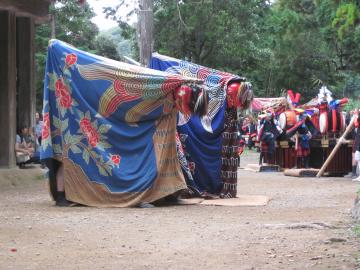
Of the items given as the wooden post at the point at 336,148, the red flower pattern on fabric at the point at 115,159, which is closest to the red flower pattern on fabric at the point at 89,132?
the red flower pattern on fabric at the point at 115,159

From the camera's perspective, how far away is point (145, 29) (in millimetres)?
17688

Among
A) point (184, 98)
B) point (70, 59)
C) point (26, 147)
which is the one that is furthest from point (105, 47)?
point (184, 98)

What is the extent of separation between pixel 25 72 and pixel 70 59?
18.7ft

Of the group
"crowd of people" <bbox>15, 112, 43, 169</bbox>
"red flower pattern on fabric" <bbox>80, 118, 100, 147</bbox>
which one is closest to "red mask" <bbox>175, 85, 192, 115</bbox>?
"red flower pattern on fabric" <bbox>80, 118, 100, 147</bbox>

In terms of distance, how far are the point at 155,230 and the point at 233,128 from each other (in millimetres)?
4561

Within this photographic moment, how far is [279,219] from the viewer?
10.4 metres

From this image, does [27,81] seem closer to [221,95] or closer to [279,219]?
[221,95]

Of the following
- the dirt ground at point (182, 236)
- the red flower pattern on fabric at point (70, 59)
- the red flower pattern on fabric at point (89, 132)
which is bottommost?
the dirt ground at point (182, 236)

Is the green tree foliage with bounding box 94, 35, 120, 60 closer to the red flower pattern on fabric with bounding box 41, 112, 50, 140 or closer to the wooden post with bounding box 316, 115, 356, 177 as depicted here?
the wooden post with bounding box 316, 115, 356, 177

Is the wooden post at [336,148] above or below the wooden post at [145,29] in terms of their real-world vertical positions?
below

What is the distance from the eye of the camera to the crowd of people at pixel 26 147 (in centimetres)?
1684

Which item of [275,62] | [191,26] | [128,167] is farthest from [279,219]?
[275,62]

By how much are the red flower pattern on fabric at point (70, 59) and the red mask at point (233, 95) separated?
287 centimetres

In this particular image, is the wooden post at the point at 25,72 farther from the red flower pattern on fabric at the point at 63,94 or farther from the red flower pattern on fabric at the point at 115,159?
the red flower pattern on fabric at the point at 115,159
